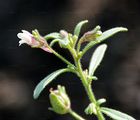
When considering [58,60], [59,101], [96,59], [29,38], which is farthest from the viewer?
[58,60]

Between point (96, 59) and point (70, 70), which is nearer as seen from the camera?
point (70, 70)

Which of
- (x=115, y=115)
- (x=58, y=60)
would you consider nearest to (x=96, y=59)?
(x=115, y=115)

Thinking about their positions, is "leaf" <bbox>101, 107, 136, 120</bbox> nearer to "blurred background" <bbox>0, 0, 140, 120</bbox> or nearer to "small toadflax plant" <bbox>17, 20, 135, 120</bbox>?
"small toadflax plant" <bbox>17, 20, 135, 120</bbox>

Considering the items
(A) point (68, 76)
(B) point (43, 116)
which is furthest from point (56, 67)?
(B) point (43, 116)

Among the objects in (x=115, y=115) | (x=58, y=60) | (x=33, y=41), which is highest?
(x=58, y=60)

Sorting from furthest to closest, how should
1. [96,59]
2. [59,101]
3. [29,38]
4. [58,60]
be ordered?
1. [58,60]
2. [96,59]
3. [29,38]
4. [59,101]

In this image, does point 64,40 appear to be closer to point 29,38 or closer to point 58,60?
point 29,38

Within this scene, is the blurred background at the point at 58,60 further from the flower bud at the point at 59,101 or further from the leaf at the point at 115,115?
the flower bud at the point at 59,101

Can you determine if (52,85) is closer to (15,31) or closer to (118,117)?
(15,31)

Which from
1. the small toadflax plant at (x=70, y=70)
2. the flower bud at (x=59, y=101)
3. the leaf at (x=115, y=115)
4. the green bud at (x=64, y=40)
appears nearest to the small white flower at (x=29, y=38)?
the small toadflax plant at (x=70, y=70)
